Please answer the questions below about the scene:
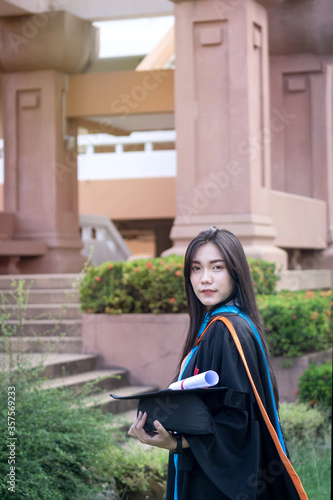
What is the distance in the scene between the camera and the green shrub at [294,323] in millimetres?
7312

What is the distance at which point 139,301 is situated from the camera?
7.76m

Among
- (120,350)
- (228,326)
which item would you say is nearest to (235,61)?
(120,350)

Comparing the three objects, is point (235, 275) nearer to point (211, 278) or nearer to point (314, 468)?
point (211, 278)

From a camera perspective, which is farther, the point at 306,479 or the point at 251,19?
the point at 251,19

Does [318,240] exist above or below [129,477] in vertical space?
above

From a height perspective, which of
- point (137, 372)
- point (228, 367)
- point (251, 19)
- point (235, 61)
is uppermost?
point (251, 19)

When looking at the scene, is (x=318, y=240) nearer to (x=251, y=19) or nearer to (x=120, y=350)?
(x=251, y=19)

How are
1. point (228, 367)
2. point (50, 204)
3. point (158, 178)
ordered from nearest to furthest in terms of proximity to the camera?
point (228, 367) < point (50, 204) < point (158, 178)

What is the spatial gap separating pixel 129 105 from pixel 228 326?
10.3 meters

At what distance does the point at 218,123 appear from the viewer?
28.7 ft

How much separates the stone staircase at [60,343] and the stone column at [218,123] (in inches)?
63.5

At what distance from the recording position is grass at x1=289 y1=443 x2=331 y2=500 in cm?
545

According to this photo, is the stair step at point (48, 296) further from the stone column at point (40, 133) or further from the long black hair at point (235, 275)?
the long black hair at point (235, 275)

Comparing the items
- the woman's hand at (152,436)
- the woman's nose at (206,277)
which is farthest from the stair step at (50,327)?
the woman's hand at (152,436)
